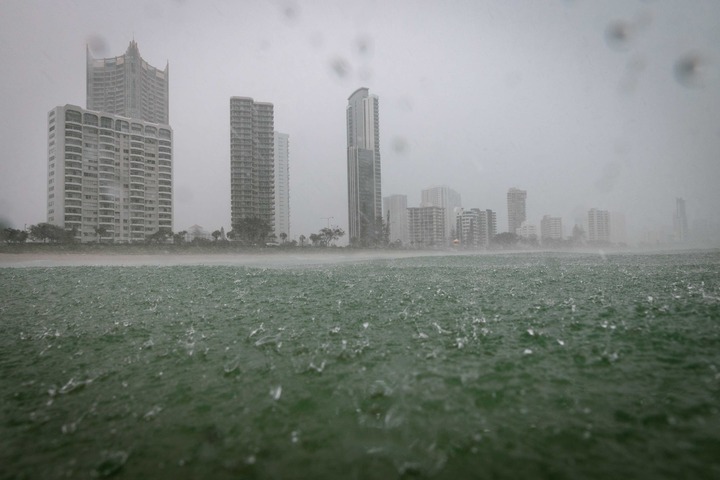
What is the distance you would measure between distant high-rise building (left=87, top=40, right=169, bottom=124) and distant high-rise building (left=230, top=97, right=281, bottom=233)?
37.3 meters

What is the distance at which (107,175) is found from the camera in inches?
2362

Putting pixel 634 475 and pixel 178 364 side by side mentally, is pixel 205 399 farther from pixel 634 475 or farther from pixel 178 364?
pixel 634 475

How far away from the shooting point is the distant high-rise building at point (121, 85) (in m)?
98.0

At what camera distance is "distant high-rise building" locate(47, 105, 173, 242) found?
179 ft

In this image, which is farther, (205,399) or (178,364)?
(178,364)

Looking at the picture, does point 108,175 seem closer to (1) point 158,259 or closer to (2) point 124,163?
(2) point 124,163

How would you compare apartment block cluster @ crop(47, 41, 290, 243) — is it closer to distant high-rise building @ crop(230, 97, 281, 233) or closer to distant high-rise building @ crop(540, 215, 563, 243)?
distant high-rise building @ crop(230, 97, 281, 233)

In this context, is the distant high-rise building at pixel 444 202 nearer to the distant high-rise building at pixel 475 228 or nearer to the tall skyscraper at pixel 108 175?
the distant high-rise building at pixel 475 228

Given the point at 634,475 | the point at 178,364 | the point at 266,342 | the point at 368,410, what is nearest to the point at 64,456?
the point at 178,364

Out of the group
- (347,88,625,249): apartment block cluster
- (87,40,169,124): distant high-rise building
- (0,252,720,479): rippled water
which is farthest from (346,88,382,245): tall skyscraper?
(0,252,720,479): rippled water

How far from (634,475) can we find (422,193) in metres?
139

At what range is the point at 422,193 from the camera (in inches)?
5418

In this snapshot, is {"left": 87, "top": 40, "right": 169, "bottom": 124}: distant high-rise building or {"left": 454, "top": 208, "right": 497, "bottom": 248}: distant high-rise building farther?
{"left": 454, "top": 208, "right": 497, "bottom": 248}: distant high-rise building

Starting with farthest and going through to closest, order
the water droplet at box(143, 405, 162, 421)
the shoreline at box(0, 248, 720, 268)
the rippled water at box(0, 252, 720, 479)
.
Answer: the shoreline at box(0, 248, 720, 268) < the water droplet at box(143, 405, 162, 421) < the rippled water at box(0, 252, 720, 479)
